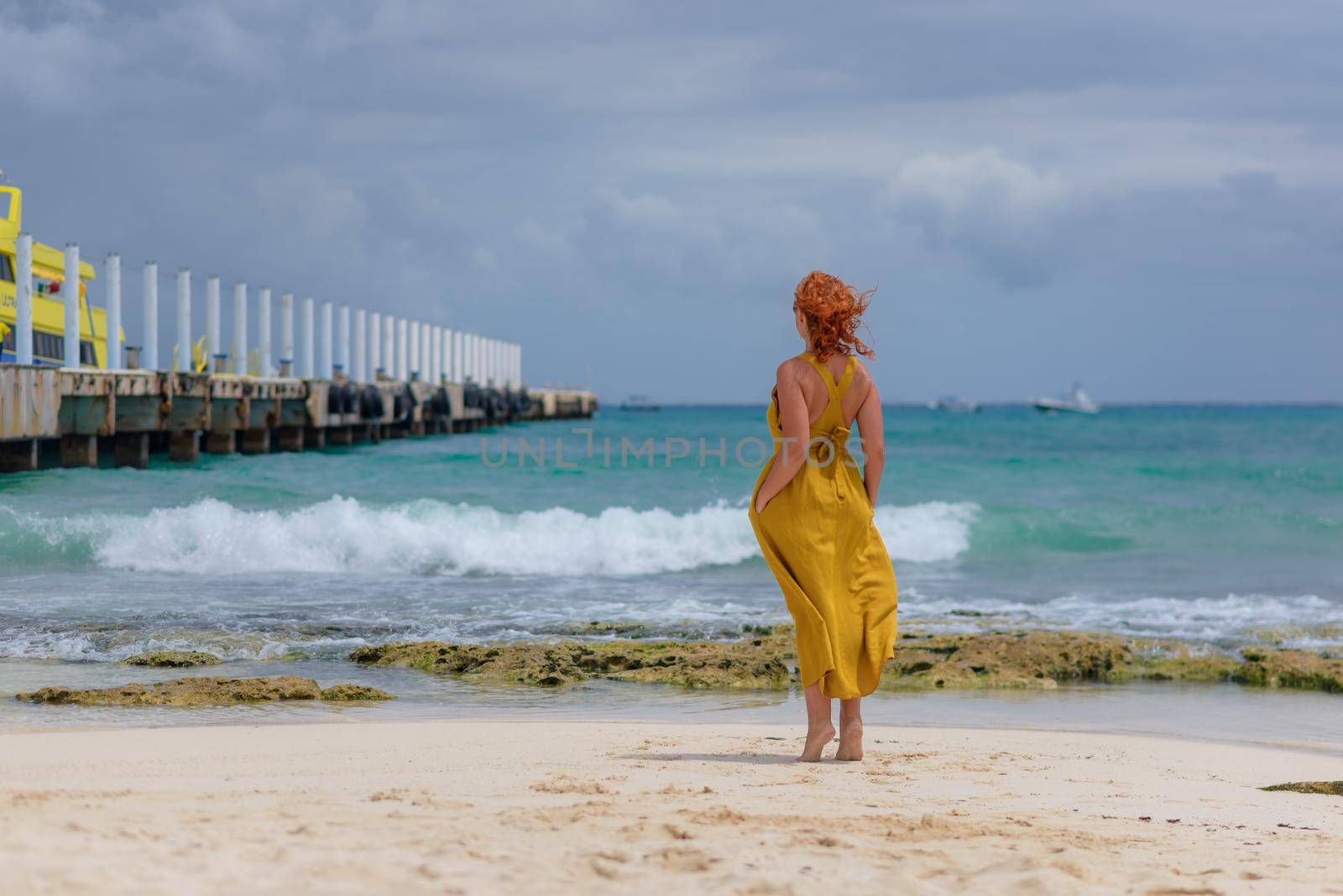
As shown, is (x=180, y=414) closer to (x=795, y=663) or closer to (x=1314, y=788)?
(x=795, y=663)

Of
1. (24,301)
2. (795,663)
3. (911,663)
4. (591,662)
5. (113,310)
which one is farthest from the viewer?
(113,310)

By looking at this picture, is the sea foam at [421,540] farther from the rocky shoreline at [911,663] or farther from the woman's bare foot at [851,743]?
the woman's bare foot at [851,743]

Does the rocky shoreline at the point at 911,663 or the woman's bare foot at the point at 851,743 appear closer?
the woman's bare foot at the point at 851,743

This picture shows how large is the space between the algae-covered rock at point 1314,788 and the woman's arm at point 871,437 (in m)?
1.98

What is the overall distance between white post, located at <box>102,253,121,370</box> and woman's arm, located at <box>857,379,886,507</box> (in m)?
23.7

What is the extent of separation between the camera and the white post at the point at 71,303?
78.6 ft

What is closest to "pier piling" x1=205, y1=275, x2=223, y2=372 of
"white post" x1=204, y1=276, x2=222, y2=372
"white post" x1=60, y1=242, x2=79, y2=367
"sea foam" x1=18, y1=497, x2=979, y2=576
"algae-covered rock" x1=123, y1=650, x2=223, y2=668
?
"white post" x1=204, y1=276, x2=222, y2=372

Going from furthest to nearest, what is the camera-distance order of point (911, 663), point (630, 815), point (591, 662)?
point (911, 663)
point (591, 662)
point (630, 815)

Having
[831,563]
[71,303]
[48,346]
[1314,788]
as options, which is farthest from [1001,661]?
[48,346]

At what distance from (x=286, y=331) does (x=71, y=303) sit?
533 inches

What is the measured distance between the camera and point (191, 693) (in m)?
6.96

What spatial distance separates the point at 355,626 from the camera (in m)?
10.1

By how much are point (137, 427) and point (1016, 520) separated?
53.6ft

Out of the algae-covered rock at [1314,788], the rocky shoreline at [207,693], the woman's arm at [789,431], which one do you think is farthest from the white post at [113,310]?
the algae-covered rock at [1314,788]
